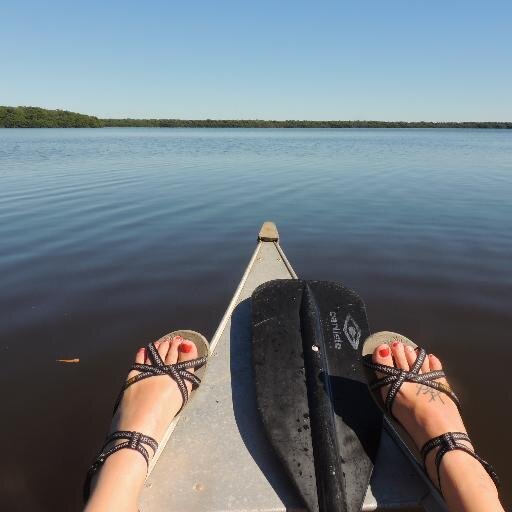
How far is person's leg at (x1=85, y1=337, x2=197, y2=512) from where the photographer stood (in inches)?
63.6

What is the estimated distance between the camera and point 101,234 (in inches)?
247

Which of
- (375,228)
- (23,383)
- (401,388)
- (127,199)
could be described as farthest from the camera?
(127,199)

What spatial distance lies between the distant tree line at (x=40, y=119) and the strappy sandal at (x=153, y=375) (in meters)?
81.7

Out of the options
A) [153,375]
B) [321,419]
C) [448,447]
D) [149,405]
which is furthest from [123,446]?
[448,447]

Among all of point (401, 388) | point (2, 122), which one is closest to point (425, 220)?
point (401, 388)

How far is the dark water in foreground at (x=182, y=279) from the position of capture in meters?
2.59

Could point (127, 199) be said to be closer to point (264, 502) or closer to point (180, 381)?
point (180, 381)

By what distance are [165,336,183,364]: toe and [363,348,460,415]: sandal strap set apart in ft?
4.37

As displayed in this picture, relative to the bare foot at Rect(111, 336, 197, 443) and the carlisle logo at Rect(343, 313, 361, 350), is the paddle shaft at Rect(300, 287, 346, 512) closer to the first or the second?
the carlisle logo at Rect(343, 313, 361, 350)

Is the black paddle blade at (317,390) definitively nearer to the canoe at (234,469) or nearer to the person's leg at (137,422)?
the canoe at (234,469)

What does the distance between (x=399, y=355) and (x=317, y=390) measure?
2.30 ft

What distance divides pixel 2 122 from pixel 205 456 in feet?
276

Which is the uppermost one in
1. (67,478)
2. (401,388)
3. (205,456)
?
(401,388)

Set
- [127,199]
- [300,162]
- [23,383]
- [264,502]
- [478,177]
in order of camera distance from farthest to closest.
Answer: [300,162] → [478,177] → [127,199] → [23,383] → [264,502]
